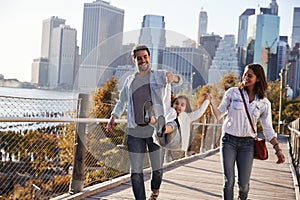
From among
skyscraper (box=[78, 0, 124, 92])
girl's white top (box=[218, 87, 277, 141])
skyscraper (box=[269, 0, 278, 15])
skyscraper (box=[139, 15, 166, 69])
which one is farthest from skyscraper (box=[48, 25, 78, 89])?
skyscraper (box=[269, 0, 278, 15])

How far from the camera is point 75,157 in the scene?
4465mm

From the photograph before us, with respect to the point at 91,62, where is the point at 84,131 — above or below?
below

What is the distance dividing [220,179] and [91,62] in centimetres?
243

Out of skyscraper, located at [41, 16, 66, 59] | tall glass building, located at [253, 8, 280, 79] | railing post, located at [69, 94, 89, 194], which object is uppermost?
tall glass building, located at [253, 8, 280, 79]

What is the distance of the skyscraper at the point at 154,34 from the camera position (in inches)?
195

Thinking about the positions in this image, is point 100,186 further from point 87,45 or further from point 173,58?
point 87,45

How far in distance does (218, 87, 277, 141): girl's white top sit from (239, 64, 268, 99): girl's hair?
1.6 inches

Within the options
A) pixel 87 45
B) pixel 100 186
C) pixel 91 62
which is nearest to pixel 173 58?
pixel 91 62

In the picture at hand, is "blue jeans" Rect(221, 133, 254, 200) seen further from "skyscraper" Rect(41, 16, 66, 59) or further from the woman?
"skyscraper" Rect(41, 16, 66, 59)

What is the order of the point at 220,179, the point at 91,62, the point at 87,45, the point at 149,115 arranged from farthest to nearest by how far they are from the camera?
the point at 87,45, the point at 220,179, the point at 91,62, the point at 149,115

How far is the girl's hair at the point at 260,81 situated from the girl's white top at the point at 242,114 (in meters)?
0.04

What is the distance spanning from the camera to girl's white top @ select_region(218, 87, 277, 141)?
3635mm

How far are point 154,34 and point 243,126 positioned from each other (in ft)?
5.86

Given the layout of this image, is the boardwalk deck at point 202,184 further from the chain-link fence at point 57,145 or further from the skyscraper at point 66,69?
the skyscraper at point 66,69
